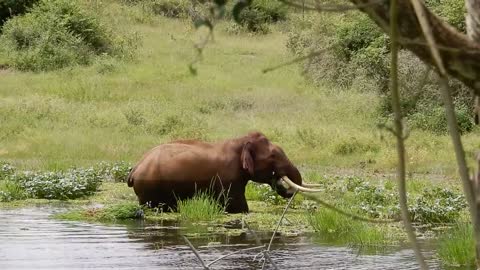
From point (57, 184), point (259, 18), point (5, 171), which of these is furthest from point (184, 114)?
point (259, 18)

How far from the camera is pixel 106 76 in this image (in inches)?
1071

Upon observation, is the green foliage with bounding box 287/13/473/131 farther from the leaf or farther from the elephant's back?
the leaf

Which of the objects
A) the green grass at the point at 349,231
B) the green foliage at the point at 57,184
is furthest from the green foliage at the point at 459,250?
the green foliage at the point at 57,184

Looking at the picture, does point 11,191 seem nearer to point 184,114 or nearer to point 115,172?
point 115,172

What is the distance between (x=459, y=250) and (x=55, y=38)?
73.7 ft

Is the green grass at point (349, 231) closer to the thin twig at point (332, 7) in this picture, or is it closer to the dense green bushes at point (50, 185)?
the dense green bushes at point (50, 185)

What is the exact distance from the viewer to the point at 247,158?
12586 mm

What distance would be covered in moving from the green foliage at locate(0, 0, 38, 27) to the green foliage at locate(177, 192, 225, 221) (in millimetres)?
22120

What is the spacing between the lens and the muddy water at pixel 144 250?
8.96 meters

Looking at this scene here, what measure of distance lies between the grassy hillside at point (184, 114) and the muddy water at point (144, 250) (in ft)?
17.8

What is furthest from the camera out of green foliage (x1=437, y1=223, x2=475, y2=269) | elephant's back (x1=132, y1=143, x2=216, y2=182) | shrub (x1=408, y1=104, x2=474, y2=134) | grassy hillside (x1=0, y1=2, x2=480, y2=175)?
shrub (x1=408, y1=104, x2=474, y2=134)

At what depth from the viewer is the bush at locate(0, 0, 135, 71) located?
92.9ft

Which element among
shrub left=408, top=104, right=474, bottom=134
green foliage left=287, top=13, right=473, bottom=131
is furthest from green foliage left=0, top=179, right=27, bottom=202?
shrub left=408, top=104, right=474, bottom=134

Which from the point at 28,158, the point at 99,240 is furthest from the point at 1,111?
the point at 99,240
